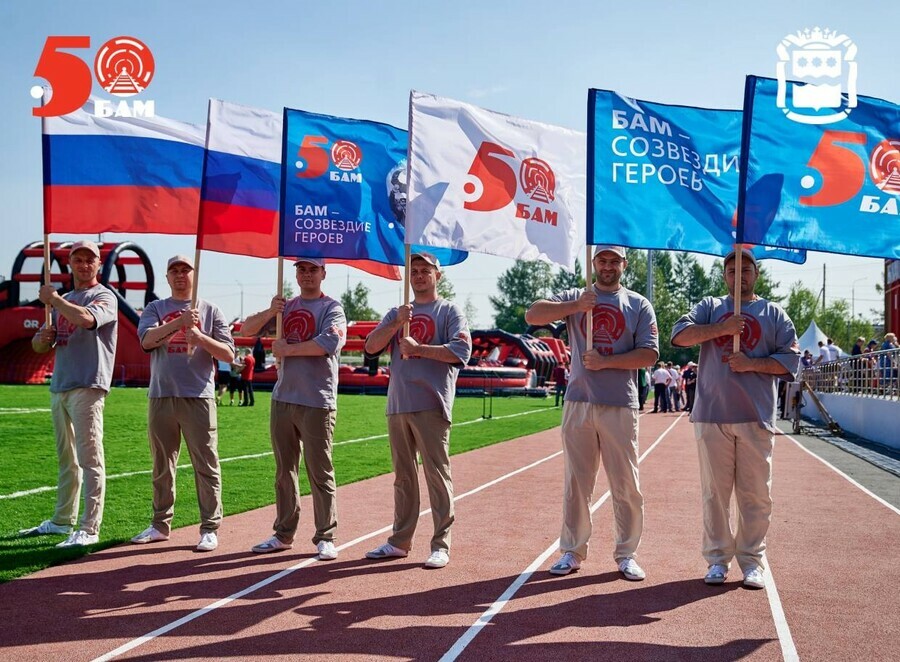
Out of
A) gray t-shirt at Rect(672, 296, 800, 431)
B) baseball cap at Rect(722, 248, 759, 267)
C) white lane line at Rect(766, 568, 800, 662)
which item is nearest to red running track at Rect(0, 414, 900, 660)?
white lane line at Rect(766, 568, 800, 662)

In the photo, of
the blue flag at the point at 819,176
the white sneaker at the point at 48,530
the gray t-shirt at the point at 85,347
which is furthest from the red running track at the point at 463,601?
the blue flag at the point at 819,176

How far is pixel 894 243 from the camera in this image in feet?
21.5

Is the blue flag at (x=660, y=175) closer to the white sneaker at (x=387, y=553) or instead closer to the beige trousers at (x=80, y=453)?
the white sneaker at (x=387, y=553)

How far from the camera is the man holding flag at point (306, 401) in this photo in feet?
23.1

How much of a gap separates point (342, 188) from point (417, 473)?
8.10 feet

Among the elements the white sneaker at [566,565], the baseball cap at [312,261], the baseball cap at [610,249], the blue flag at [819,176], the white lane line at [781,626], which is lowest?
the white lane line at [781,626]

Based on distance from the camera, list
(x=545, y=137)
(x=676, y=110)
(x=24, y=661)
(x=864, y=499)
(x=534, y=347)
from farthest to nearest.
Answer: (x=534, y=347) → (x=864, y=499) → (x=545, y=137) → (x=676, y=110) → (x=24, y=661)

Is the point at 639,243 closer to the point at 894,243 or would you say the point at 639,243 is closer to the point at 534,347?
the point at 894,243

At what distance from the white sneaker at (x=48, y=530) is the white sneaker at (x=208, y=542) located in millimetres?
1223

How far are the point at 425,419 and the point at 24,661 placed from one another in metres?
3.20

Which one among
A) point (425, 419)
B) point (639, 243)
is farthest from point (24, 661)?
point (639, 243)

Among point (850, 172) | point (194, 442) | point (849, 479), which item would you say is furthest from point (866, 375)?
point (194, 442)

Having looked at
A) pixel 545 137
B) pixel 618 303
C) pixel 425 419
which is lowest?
pixel 425 419

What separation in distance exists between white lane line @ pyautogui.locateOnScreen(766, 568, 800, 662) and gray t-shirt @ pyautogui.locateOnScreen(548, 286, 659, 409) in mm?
1526
